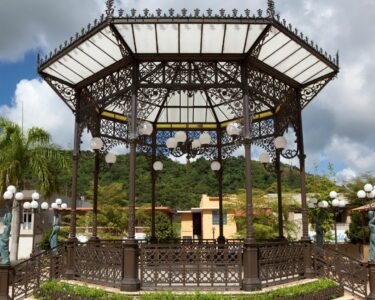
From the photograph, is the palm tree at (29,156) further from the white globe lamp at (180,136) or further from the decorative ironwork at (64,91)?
the decorative ironwork at (64,91)

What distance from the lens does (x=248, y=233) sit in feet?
29.2

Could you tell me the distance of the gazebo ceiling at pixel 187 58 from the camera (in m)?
8.58

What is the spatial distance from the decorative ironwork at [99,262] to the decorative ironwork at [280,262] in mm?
3178

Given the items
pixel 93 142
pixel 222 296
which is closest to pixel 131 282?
pixel 222 296

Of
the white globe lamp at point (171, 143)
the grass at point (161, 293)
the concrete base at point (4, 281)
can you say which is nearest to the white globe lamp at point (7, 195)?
the concrete base at point (4, 281)

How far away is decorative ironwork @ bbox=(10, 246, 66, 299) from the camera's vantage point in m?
9.78

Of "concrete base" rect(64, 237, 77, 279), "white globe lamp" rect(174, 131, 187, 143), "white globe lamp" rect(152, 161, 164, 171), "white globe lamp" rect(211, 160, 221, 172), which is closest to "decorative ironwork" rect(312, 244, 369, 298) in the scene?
"white globe lamp" rect(211, 160, 221, 172)

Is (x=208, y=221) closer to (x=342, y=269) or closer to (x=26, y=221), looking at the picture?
(x=26, y=221)

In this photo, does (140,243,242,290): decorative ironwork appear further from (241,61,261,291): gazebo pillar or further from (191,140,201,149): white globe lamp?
(191,140,201,149): white globe lamp

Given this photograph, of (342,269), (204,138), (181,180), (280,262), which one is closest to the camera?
(280,262)

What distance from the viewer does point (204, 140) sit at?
13227 mm

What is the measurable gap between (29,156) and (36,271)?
32.7 ft

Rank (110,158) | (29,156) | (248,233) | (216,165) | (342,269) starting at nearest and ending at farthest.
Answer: (248,233), (342,269), (110,158), (216,165), (29,156)

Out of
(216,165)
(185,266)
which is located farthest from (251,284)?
(216,165)
